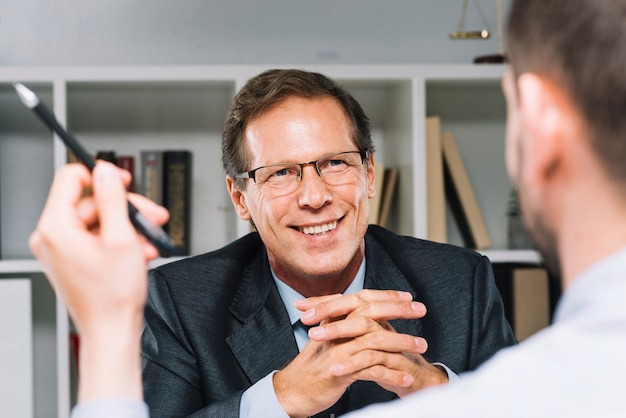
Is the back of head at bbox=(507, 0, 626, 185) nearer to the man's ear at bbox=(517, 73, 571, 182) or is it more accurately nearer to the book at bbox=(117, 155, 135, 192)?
the man's ear at bbox=(517, 73, 571, 182)

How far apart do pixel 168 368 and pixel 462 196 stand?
1.46 metres

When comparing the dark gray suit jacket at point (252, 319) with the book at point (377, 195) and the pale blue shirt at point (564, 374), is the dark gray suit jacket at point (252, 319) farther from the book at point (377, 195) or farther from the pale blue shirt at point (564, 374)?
the pale blue shirt at point (564, 374)

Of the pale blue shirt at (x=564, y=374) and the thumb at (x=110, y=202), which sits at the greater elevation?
the thumb at (x=110, y=202)

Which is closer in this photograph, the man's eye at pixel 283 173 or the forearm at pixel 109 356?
the forearm at pixel 109 356

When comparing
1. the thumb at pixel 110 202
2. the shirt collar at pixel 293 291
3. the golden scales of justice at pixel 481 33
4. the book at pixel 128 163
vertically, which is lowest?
the shirt collar at pixel 293 291

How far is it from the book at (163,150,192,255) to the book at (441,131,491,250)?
861 millimetres

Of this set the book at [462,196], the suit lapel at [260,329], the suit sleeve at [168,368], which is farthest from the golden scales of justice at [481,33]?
the suit sleeve at [168,368]

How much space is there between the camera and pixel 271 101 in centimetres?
180

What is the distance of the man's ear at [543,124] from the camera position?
26.4 inches

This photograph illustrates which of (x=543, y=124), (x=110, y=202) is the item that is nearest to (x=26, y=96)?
(x=110, y=202)

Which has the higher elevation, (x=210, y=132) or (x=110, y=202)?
(x=210, y=132)

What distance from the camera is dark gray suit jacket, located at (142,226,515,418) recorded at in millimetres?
1696

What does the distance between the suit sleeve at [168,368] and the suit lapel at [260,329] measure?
10 centimetres

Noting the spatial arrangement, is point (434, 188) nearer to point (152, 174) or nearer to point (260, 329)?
point (152, 174)
